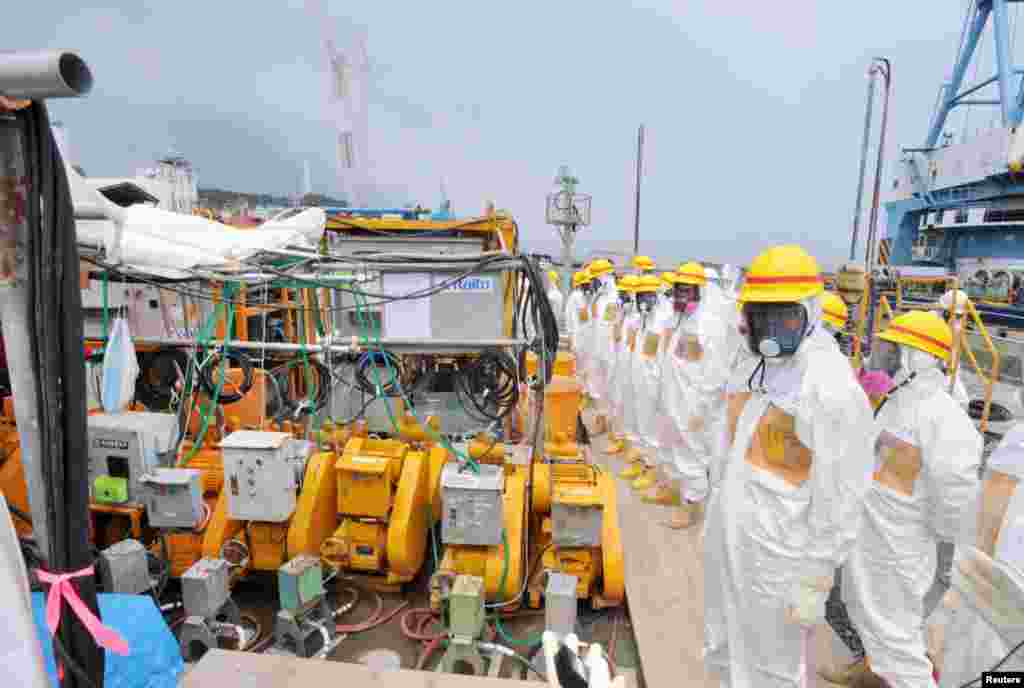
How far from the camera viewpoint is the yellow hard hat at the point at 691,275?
5012mm

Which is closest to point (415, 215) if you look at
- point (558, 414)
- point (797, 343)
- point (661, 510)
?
point (558, 414)

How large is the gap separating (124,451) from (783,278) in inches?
148

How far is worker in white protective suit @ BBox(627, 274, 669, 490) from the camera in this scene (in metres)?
5.68

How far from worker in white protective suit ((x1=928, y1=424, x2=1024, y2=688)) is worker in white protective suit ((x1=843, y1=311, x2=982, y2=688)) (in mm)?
594

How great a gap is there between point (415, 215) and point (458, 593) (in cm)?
459

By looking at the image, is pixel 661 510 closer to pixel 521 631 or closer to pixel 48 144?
pixel 521 631

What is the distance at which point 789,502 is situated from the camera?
229 centimetres

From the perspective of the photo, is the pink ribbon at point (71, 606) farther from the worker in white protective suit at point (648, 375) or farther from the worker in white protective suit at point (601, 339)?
the worker in white protective suit at point (601, 339)

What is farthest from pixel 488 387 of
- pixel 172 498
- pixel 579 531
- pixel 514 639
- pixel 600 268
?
pixel 600 268

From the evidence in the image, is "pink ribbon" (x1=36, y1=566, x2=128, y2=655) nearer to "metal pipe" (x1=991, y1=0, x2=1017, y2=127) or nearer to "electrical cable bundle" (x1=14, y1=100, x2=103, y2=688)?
"electrical cable bundle" (x1=14, y1=100, x2=103, y2=688)

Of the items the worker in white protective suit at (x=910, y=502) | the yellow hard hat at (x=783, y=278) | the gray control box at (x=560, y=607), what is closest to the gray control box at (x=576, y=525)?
the gray control box at (x=560, y=607)

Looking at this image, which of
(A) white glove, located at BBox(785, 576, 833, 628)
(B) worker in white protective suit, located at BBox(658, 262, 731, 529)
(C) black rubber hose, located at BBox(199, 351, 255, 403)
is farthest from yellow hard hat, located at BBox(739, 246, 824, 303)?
(C) black rubber hose, located at BBox(199, 351, 255, 403)

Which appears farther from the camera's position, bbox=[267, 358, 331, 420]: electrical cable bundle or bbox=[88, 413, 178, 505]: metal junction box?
bbox=[267, 358, 331, 420]: electrical cable bundle

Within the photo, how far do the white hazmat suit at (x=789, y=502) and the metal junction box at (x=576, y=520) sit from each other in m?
0.90
